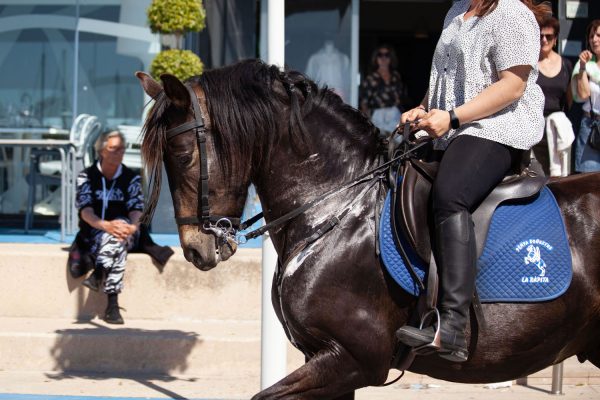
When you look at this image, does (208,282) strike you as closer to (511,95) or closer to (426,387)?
(426,387)

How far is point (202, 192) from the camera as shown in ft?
15.2

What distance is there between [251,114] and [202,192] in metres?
0.43

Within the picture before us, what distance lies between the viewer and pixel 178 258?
28.2ft

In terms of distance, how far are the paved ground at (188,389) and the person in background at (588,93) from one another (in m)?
1.93

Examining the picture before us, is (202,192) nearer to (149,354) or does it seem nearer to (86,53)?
(149,354)

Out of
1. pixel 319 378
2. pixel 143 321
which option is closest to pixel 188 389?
pixel 143 321

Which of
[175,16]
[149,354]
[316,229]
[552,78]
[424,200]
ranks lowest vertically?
[149,354]

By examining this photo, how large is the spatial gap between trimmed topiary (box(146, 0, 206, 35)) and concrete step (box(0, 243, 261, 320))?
2883 millimetres

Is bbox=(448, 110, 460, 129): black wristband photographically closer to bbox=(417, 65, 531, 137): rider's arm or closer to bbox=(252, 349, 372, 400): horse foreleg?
bbox=(417, 65, 531, 137): rider's arm

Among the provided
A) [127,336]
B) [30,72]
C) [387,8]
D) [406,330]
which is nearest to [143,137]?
[406,330]

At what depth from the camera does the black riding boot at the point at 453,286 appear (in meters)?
4.49

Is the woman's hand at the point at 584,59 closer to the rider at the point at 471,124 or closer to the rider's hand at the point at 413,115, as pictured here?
the rider at the point at 471,124

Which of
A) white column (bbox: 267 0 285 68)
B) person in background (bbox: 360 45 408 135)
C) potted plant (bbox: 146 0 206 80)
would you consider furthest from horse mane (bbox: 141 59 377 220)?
person in background (bbox: 360 45 408 135)

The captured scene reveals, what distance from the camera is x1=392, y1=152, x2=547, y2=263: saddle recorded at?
4.62 meters
